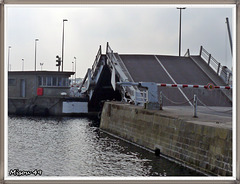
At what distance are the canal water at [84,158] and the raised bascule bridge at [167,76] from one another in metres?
4.86

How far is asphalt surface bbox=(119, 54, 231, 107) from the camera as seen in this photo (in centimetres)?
2452

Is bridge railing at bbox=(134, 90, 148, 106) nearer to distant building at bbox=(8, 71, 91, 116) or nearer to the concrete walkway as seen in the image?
the concrete walkway

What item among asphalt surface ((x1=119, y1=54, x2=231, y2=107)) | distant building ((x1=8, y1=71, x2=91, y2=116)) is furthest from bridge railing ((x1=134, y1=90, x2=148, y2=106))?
distant building ((x1=8, y1=71, x2=91, y2=116))

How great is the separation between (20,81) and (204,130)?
32363 mm

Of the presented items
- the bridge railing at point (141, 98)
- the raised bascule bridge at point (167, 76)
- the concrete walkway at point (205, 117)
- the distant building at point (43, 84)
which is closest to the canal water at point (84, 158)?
the concrete walkway at point (205, 117)

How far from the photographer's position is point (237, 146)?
20.6ft

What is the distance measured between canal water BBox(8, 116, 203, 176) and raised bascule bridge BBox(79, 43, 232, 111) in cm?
486

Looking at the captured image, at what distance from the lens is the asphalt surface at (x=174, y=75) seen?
24.5 meters

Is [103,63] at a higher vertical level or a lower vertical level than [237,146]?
higher

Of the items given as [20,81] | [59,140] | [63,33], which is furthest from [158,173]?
[63,33]

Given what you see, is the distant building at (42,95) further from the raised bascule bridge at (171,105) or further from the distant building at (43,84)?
the raised bascule bridge at (171,105)

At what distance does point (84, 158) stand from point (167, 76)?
46.4ft

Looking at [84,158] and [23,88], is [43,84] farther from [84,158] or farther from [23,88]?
[84,158]
